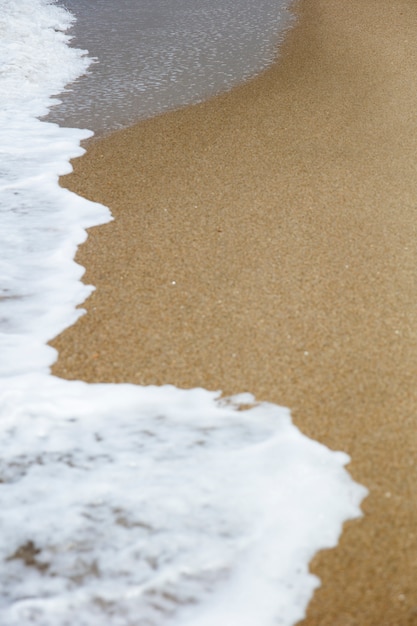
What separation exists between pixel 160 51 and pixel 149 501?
524 centimetres

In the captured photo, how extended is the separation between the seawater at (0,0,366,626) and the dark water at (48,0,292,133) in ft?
8.74

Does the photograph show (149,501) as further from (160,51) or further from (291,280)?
(160,51)

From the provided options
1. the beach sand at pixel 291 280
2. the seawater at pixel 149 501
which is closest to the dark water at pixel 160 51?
the beach sand at pixel 291 280

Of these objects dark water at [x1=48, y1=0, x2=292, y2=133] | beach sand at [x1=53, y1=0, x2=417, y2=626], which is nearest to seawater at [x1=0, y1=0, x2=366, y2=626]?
beach sand at [x1=53, y1=0, x2=417, y2=626]

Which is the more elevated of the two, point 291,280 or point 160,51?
point 160,51

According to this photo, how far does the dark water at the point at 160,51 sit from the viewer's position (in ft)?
16.5

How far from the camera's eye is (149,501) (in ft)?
6.33

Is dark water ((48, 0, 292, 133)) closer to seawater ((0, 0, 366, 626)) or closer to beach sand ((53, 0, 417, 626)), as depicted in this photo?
beach sand ((53, 0, 417, 626))

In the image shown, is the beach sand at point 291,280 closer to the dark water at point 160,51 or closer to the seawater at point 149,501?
the seawater at point 149,501

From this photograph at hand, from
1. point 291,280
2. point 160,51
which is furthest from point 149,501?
point 160,51

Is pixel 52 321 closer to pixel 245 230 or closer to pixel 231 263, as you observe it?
pixel 231 263

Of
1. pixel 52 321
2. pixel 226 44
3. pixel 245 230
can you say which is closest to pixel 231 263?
pixel 245 230

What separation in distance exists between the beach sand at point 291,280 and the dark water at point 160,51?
49 centimetres

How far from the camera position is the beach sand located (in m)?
1.96
